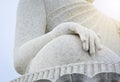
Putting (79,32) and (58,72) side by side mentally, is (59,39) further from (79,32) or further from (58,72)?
(58,72)

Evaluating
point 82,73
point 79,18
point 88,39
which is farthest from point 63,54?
point 79,18

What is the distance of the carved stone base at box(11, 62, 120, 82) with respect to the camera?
96.8 inches

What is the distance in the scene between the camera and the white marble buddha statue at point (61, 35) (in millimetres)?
2996

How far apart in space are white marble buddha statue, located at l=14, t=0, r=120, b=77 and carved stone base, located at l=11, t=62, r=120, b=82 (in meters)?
0.36

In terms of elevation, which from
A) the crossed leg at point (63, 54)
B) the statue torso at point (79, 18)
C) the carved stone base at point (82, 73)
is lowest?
the statue torso at point (79, 18)

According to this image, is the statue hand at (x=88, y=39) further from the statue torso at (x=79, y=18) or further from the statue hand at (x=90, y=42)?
the statue torso at (x=79, y=18)

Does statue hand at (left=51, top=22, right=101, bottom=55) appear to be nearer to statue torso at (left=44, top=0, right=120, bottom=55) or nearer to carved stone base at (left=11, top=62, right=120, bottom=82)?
carved stone base at (left=11, top=62, right=120, bottom=82)

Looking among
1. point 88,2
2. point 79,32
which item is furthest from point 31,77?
point 88,2

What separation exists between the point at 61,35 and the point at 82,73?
0.79 meters

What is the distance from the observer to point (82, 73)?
8.14 ft

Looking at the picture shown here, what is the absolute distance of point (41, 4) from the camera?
3.82 metres

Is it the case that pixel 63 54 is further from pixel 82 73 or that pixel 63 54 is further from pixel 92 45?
pixel 82 73

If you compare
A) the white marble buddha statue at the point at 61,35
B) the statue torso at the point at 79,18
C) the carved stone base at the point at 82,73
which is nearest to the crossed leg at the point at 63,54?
the white marble buddha statue at the point at 61,35

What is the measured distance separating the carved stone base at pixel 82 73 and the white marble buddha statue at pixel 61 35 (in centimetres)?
36
